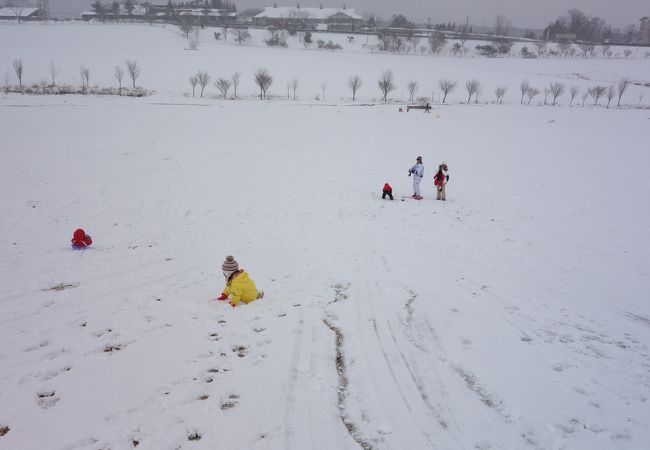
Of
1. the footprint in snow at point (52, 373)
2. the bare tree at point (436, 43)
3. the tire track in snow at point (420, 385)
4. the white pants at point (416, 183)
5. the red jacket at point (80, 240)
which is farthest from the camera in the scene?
the bare tree at point (436, 43)

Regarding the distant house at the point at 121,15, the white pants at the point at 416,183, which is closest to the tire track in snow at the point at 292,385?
the white pants at the point at 416,183

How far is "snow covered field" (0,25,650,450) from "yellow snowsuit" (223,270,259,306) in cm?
26

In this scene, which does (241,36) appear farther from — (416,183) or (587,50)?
(416,183)

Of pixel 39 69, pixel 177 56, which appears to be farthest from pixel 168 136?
pixel 177 56

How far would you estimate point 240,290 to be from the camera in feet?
25.7

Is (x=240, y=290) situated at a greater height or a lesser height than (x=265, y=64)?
lesser

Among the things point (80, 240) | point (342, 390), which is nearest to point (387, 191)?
point (80, 240)

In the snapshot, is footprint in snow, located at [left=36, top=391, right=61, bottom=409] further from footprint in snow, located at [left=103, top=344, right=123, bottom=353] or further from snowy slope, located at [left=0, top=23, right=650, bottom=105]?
snowy slope, located at [left=0, top=23, right=650, bottom=105]

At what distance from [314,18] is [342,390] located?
173 meters

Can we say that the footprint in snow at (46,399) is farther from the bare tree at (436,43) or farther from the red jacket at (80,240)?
the bare tree at (436,43)

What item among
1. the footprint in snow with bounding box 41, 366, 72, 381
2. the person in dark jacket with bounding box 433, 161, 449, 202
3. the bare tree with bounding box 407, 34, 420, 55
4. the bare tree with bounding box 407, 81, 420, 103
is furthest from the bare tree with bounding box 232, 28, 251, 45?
the footprint in snow with bounding box 41, 366, 72, 381

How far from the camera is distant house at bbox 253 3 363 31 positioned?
139625 mm

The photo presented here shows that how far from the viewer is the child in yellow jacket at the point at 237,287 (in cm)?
780

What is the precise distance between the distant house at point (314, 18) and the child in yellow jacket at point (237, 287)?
455 feet
